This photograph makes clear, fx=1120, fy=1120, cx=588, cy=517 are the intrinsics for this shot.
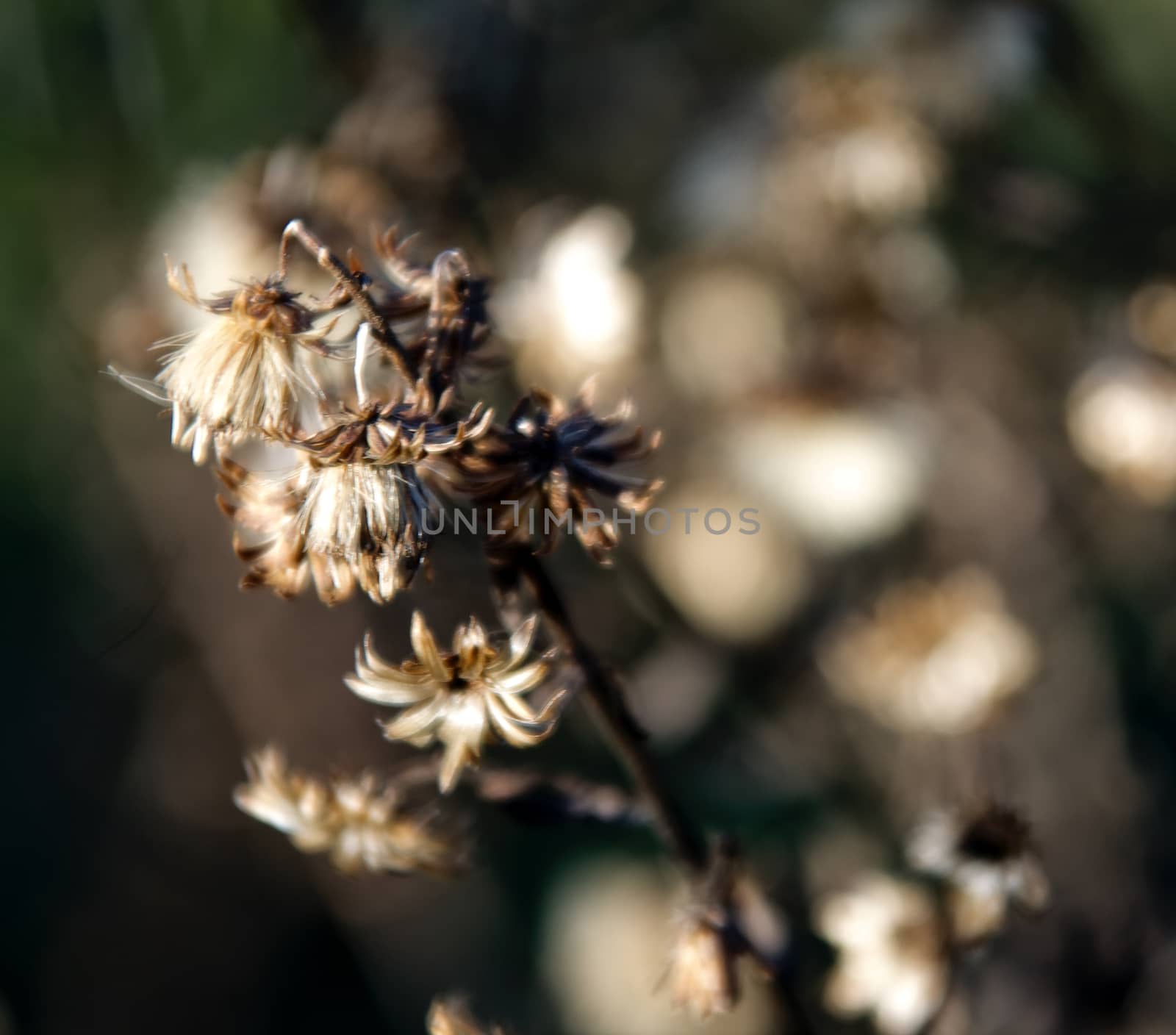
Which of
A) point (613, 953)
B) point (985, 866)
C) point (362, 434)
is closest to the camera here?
point (362, 434)

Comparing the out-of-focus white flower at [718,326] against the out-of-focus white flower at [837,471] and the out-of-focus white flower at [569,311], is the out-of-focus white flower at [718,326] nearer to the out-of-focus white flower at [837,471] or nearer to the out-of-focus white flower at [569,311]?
the out-of-focus white flower at [837,471]

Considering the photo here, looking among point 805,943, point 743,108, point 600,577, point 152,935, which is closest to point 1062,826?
point 805,943

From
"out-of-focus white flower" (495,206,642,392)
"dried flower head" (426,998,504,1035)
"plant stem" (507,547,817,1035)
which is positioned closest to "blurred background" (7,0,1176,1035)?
"out-of-focus white flower" (495,206,642,392)

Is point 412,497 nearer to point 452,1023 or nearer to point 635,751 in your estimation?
point 635,751

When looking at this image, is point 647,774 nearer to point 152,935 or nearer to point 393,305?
point 393,305

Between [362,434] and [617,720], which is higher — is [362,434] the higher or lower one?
the higher one

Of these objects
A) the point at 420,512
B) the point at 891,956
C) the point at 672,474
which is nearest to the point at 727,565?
the point at 672,474

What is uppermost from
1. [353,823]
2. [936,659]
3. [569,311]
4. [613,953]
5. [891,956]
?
[569,311]

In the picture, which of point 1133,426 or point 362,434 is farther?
point 1133,426
